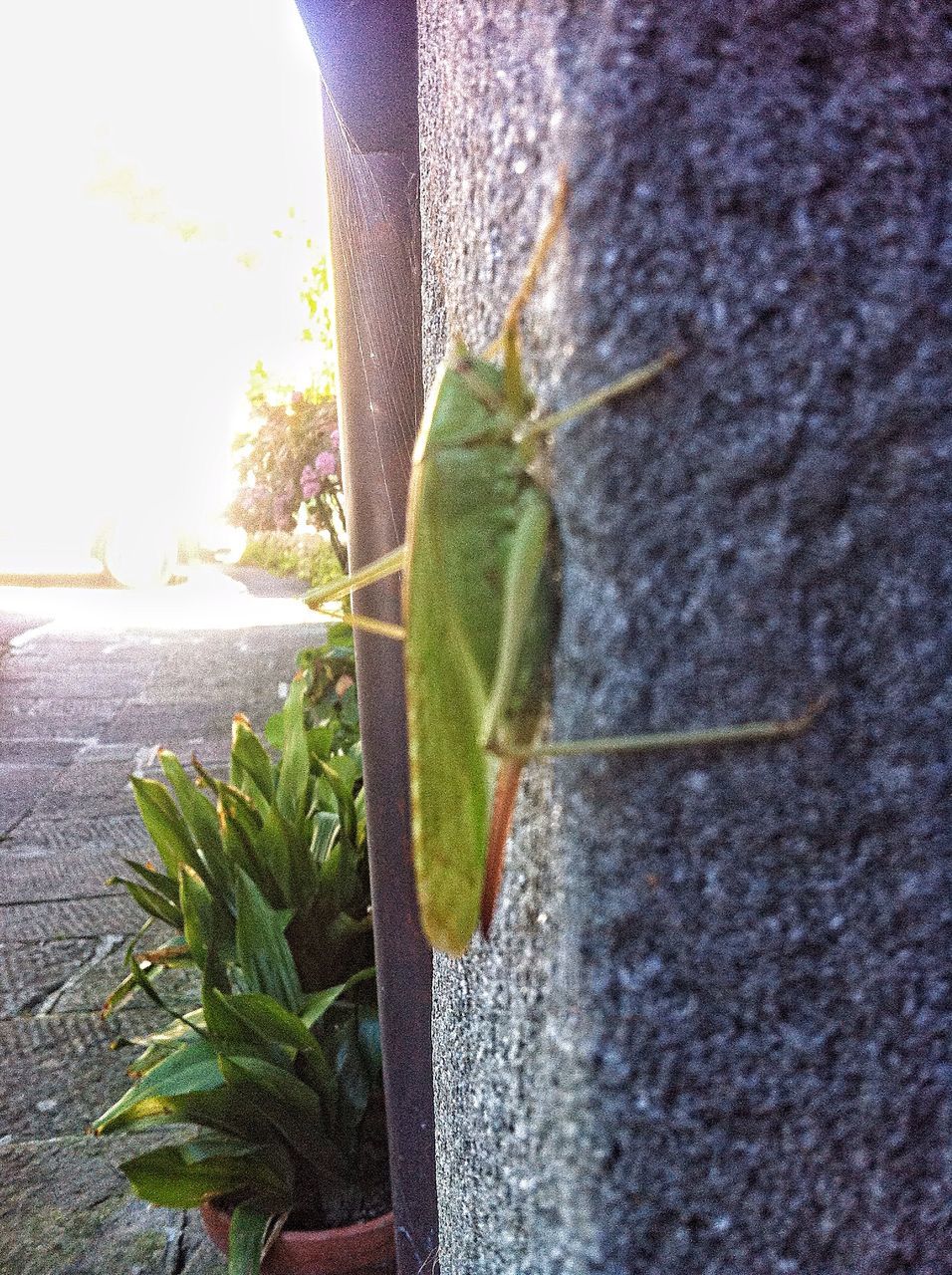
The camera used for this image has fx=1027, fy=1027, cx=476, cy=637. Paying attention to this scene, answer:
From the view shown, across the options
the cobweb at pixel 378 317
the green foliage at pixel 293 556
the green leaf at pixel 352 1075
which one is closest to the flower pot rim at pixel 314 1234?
the green leaf at pixel 352 1075

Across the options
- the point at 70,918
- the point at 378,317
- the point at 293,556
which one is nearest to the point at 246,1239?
the point at 378,317

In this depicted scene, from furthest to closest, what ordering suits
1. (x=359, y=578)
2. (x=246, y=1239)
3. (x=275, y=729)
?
(x=275, y=729) → (x=246, y=1239) → (x=359, y=578)

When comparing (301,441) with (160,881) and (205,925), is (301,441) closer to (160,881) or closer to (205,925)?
(160,881)

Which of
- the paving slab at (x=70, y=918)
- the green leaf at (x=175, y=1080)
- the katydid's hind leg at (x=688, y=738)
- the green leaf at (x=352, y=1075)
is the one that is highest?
the katydid's hind leg at (x=688, y=738)

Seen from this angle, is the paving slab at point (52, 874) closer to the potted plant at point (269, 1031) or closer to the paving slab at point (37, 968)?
the paving slab at point (37, 968)

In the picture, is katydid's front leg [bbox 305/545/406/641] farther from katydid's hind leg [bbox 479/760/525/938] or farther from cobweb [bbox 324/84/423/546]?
cobweb [bbox 324/84/423/546]

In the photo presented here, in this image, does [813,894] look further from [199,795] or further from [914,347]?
[199,795]

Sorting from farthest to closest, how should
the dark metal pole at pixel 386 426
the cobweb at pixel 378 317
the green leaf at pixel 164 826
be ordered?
1. the green leaf at pixel 164 826
2. the cobweb at pixel 378 317
3. the dark metal pole at pixel 386 426
